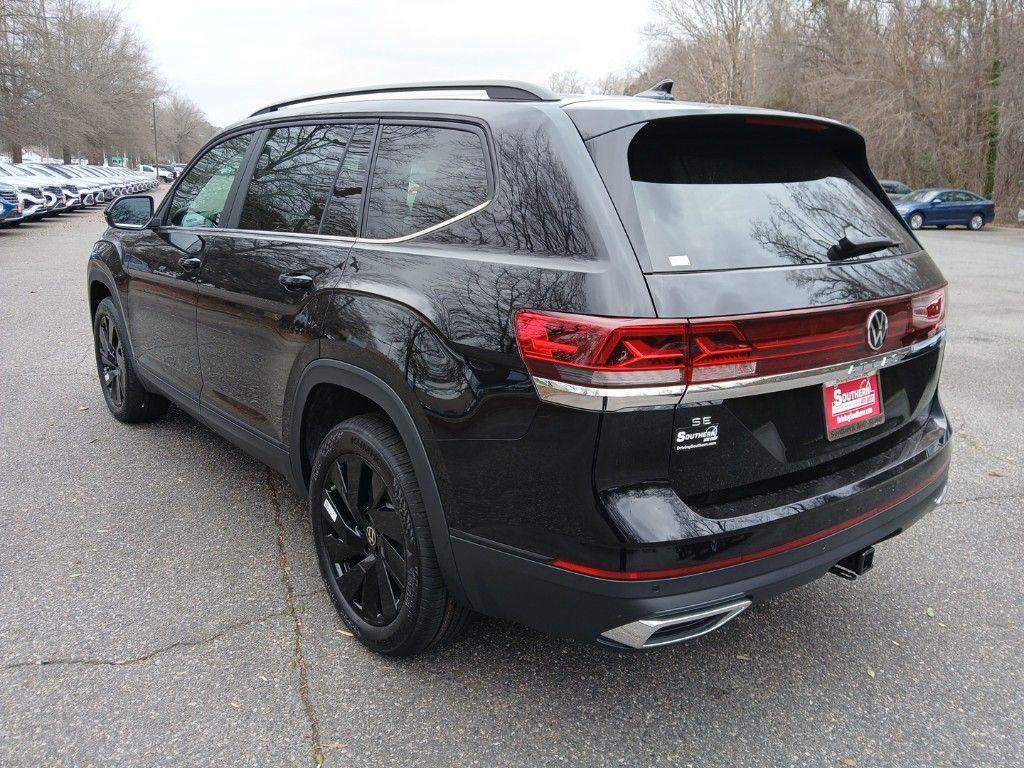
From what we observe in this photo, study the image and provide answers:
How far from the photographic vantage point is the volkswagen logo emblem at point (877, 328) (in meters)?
2.30

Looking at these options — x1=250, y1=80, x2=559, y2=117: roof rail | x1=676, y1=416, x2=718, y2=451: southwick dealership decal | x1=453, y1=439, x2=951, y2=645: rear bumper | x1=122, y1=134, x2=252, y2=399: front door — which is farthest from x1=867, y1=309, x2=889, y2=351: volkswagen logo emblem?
x1=122, y1=134, x2=252, y2=399: front door

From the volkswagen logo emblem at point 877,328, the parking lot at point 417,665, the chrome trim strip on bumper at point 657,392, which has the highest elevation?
the volkswagen logo emblem at point 877,328

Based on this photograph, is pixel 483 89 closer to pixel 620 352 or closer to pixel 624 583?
pixel 620 352

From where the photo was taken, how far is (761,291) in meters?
2.08

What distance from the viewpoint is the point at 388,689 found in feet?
8.45

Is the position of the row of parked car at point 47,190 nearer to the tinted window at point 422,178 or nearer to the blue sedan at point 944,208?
the tinted window at point 422,178

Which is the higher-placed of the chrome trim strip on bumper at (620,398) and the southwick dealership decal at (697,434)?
the chrome trim strip on bumper at (620,398)

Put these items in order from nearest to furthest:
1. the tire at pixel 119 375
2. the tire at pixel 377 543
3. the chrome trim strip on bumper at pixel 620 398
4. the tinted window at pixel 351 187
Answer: the chrome trim strip on bumper at pixel 620 398
the tire at pixel 377 543
the tinted window at pixel 351 187
the tire at pixel 119 375

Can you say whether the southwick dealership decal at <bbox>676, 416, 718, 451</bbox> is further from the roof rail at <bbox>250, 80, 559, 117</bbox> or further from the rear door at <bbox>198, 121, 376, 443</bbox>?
the rear door at <bbox>198, 121, 376, 443</bbox>

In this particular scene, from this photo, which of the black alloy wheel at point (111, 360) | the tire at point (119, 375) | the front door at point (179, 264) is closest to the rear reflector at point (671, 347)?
the front door at point (179, 264)

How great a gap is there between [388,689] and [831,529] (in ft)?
4.70

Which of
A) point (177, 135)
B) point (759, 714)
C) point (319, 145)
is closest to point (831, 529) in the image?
point (759, 714)

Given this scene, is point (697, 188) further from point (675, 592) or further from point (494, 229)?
point (675, 592)

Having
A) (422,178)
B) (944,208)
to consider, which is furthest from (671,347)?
(944,208)
